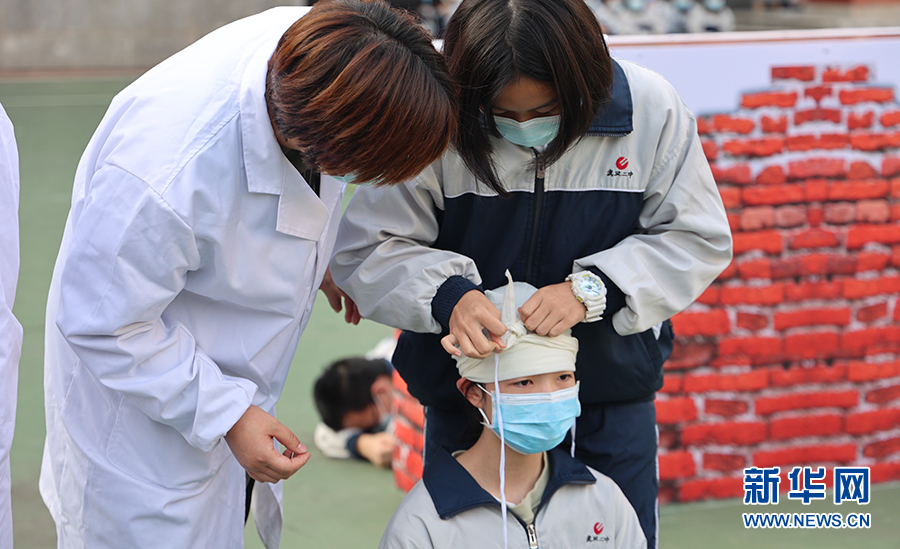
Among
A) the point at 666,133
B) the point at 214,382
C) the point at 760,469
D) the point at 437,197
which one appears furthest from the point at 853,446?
the point at 214,382

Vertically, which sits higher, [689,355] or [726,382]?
[689,355]

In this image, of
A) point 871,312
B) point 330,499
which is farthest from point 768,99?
point 330,499

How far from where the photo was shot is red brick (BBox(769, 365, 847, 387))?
2.86 meters

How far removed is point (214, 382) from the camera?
1.42 metres

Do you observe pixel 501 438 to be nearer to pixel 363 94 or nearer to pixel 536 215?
pixel 536 215

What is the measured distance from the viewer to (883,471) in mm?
2979

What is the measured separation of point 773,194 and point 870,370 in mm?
700

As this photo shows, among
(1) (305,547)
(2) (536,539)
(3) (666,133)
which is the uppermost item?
(3) (666,133)

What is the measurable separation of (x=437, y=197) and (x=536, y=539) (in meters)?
0.70

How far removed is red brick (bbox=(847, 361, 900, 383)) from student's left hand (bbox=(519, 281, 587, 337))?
171cm

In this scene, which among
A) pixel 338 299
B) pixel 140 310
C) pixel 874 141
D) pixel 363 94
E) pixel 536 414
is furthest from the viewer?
pixel 874 141

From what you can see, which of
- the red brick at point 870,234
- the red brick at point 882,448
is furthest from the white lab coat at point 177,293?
the red brick at point 882,448

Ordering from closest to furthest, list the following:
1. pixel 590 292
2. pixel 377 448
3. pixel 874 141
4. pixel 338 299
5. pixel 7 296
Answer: pixel 7 296
pixel 590 292
pixel 338 299
pixel 874 141
pixel 377 448

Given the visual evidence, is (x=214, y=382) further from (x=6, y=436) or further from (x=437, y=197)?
(x=437, y=197)
